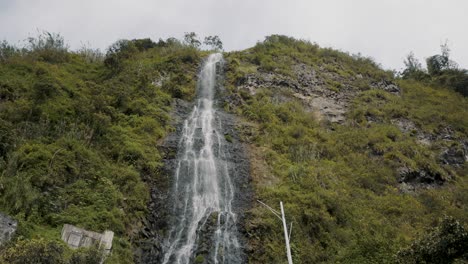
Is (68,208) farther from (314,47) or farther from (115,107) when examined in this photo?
(314,47)

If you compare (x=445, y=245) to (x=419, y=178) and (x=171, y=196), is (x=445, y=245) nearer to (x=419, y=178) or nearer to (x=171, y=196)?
(x=171, y=196)

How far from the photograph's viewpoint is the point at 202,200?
25141 mm

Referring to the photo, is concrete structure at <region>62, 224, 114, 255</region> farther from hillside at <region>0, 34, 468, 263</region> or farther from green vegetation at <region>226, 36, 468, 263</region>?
green vegetation at <region>226, 36, 468, 263</region>

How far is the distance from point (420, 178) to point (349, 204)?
7.56 m

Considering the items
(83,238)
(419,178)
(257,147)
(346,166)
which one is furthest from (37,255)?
(419,178)

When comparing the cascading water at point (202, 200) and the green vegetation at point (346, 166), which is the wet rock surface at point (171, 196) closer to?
the cascading water at point (202, 200)

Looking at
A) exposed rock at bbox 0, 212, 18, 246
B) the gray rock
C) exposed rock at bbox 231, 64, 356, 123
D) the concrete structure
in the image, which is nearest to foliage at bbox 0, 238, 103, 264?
exposed rock at bbox 0, 212, 18, 246

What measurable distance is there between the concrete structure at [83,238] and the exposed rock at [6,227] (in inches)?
78.1

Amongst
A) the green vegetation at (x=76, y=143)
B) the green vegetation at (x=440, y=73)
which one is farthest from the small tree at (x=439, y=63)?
the green vegetation at (x=76, y=143)

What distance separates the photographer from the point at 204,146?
3073cm

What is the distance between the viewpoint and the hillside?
20500 mm

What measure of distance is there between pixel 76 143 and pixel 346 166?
55.7ft

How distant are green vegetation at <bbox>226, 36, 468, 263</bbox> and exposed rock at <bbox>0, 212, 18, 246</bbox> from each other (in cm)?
1016

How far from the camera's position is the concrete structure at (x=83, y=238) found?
18422 mm
